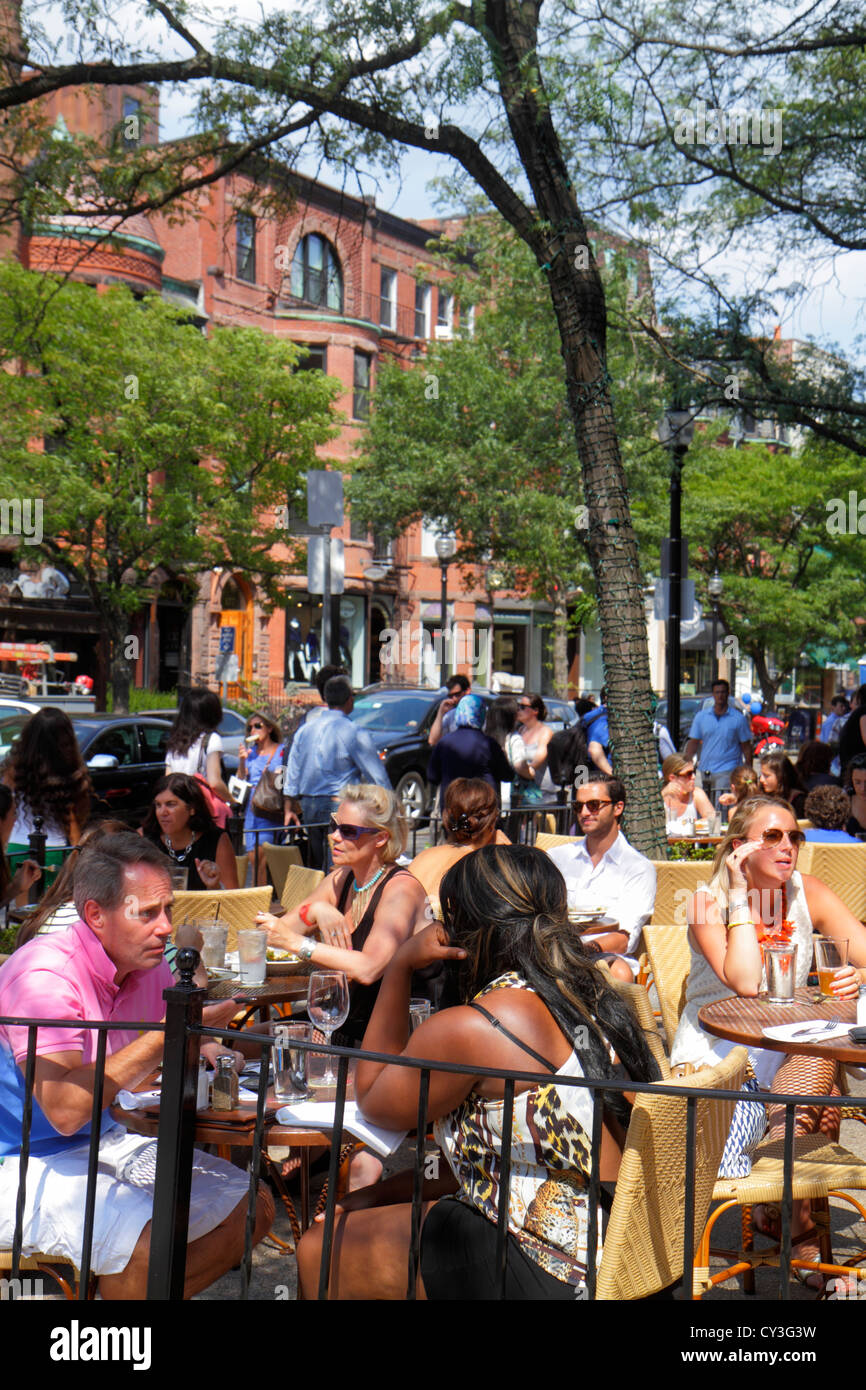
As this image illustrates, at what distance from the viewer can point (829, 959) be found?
4898 mm

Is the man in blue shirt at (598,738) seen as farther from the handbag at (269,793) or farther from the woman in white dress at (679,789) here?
the handbag at (269,793)

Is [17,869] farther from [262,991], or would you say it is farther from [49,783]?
[262,991]

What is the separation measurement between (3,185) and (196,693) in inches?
135

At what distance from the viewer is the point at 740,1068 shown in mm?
3428

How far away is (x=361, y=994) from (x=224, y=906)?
124 centimetres

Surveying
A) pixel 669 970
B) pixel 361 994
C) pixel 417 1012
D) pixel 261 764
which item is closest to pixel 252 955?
pixel 361 994

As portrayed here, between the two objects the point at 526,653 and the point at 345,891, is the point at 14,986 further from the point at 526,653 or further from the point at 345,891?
the point at 526,653

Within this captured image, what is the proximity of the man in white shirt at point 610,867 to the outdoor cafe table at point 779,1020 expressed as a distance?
1.89 m

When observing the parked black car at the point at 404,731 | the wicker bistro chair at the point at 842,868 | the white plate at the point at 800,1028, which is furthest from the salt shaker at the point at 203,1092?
the parked black car at the point at 404,731

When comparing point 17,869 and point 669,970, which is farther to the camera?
point 17,869

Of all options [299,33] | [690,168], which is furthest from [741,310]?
[299,33]

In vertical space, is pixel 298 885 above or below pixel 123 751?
below

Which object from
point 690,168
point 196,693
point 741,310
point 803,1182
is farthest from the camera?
point 741,310

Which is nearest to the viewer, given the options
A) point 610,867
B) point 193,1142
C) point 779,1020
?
point 193,1142
